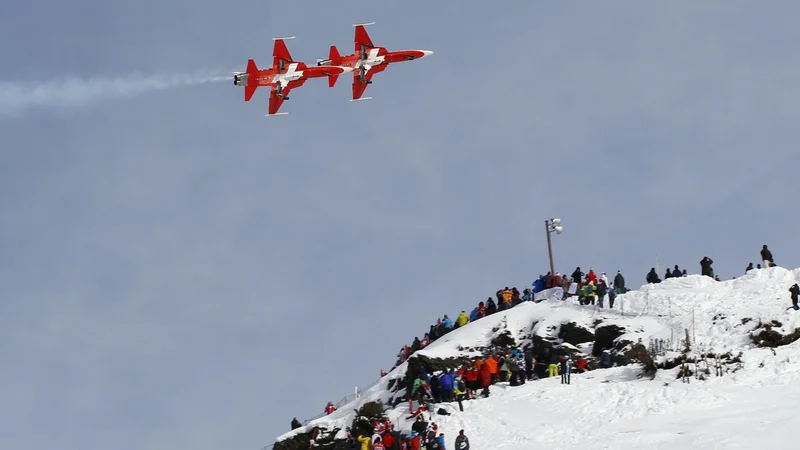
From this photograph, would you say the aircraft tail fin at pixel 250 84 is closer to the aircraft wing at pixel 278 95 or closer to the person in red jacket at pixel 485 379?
the aircraft wing at pixel 278 95

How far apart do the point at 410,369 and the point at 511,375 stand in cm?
485

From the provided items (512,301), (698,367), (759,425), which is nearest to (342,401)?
(512,301)

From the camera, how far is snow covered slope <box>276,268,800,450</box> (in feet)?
118

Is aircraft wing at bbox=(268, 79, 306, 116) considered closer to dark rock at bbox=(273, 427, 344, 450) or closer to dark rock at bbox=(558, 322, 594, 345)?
dark rock at bbox=(273, 427, 344, 450)

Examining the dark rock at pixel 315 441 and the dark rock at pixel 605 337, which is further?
the dark rock at pixel 605 337

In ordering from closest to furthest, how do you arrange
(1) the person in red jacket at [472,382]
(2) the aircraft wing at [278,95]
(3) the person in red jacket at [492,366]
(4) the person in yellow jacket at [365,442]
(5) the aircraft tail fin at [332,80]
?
1. (4) the person in yellow jacket at [365,442]
2. (1) the person in red jacket at [472,382]
3. (3) the person in red jacket at [492,366]
4. (2) the aircraft wing at [278,95]
5. (5) the aircraft tail fin at [332,80]

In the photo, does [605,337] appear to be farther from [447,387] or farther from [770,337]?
[447,387]

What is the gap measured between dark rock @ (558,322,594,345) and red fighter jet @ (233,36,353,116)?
63.8 ft

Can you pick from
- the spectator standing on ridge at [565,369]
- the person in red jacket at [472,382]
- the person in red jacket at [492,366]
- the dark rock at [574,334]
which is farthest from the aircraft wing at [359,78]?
the spectator standing on ridge at [565,369]

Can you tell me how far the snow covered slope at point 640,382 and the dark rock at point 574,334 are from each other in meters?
0.05

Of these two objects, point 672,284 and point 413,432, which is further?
point 672,284

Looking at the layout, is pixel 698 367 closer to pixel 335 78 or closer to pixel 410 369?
pixel 410 369

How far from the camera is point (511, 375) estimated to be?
144 feet

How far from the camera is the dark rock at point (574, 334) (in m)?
48.2
